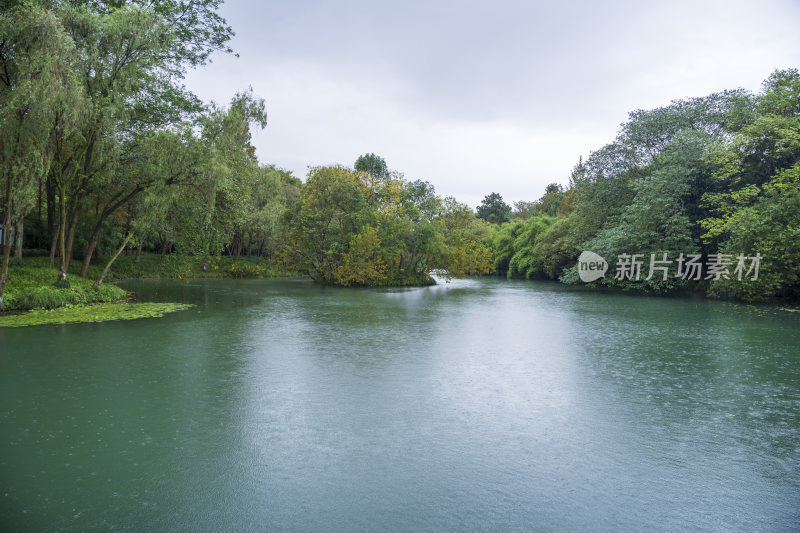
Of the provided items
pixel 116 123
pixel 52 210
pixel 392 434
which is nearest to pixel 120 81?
pixel 116 123

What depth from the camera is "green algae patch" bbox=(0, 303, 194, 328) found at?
10.8 metres

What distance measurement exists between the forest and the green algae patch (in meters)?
1.79

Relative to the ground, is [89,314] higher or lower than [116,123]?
lower

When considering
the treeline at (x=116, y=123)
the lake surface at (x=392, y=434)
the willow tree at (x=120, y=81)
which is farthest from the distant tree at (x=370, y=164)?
the lake surface at (x=392, y=434)

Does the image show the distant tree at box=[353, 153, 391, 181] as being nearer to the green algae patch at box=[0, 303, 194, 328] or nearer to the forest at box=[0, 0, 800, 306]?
the forest at box=[0, 0, 800, 306]

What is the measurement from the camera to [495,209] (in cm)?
8425

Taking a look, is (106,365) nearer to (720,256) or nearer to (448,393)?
(448,393)

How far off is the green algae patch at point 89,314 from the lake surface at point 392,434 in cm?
145

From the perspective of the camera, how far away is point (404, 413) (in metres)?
5.14

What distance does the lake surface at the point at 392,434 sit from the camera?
3191 millimetres

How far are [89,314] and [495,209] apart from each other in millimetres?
76764

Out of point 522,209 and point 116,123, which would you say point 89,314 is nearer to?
point 116,123

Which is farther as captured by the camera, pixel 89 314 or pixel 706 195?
pixel 706 195

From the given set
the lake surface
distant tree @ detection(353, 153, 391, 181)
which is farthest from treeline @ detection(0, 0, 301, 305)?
distant tree @ detection(353, 153, 391, 181)
